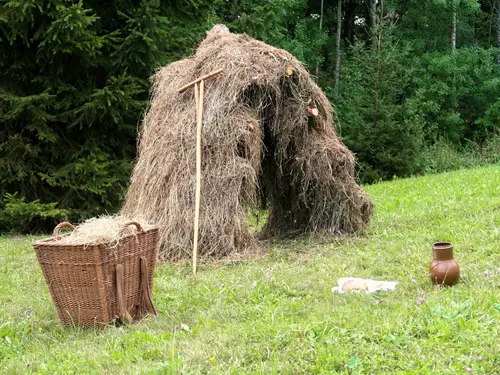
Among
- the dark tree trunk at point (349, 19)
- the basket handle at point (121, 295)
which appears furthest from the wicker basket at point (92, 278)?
the dark tree trunk at point (349, 19)

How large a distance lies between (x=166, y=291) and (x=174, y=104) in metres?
2.79

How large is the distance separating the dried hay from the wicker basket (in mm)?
37

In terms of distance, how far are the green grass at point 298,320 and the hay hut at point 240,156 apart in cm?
58

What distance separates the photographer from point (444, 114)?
2133cm

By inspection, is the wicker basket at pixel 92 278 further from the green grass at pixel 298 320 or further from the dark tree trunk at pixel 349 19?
the dark tree trunk at pixel 349 19

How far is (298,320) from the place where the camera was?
409cm

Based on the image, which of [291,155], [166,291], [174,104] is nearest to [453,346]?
[166,291]

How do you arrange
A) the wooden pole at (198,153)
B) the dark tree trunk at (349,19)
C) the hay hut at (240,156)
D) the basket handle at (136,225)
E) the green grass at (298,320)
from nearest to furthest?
the green grass at (298,320) < the basket handle at (136,225) < the wooden pole at (198,153) < the hay hut at (240,156) < the dark tree trunk at (349,19)

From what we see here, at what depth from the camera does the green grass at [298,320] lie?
3.37 metres

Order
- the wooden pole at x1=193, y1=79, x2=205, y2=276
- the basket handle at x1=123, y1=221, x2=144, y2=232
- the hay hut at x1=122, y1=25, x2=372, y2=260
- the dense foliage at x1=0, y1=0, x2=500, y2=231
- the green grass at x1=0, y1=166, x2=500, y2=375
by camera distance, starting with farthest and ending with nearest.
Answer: the dense foliage at x1=0, y1=0, x2=500, y2=231 < the hay hut at x1=122, y1=25, x2=372, y2=260 < the wooden pole at x1=193, y1=79, x2=205, y2=276 < the basket handle at x1=123, y1=221, x2=144, y2=232 < the green grass at x1=0, y1=166, x2=500, y2=375

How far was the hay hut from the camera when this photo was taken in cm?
664

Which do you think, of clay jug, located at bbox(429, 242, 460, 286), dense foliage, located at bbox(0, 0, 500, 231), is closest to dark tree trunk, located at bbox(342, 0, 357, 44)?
dense foliage, located at bbox(0, 0, 500, 231)

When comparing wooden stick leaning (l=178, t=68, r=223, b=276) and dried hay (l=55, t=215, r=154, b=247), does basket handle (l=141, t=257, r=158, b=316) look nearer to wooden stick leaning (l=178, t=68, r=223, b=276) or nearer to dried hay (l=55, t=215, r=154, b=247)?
dried hay (l=55, t=215, r=154, b=247)

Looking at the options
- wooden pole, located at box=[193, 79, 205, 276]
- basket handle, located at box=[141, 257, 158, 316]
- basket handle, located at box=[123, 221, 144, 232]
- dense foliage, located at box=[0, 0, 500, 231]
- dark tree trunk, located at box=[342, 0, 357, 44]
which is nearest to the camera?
basket handle, located at box=[123, 221, 144, 232]
